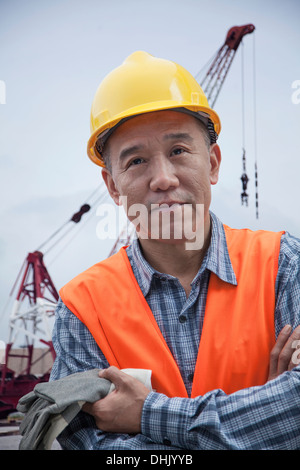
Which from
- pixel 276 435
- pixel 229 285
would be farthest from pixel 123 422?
pixel 229 285

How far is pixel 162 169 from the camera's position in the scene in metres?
2.40

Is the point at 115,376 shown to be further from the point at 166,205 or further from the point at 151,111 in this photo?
the point at 151,111

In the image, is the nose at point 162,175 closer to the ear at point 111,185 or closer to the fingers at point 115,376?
the ear at point 111,185

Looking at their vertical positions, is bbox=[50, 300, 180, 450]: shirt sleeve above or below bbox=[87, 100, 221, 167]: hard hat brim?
below

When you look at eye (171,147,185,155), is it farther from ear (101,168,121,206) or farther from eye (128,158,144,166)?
ear (101,168,121,206)

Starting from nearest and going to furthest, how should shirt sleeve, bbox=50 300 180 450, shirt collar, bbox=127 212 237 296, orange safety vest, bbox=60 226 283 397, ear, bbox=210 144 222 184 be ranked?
shirt sleeve, bbox=50 300 180 450
orange safety vest, bbox=60 226 283 397
shirt collar, bbox=127 212 237 296
ear, bbox=210 144 222 184

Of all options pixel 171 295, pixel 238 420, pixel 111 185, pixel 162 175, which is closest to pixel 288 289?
pixel 171 295

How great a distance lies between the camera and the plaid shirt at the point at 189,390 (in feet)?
6.24

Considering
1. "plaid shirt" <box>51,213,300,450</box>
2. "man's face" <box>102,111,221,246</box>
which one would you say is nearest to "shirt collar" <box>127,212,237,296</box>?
"plaid shirt" <box>51,213,300,450</box>

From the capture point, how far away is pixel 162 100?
258 centimetres

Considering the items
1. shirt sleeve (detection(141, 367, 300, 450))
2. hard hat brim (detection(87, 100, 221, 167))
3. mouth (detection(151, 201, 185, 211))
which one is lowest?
shirt sleeve (detection(141, 367, 300, 450))

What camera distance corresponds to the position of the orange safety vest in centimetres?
230

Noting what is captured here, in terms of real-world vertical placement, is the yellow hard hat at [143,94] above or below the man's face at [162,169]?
above

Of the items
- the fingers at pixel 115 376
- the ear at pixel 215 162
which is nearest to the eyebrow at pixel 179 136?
the ear at pixel 215 162
